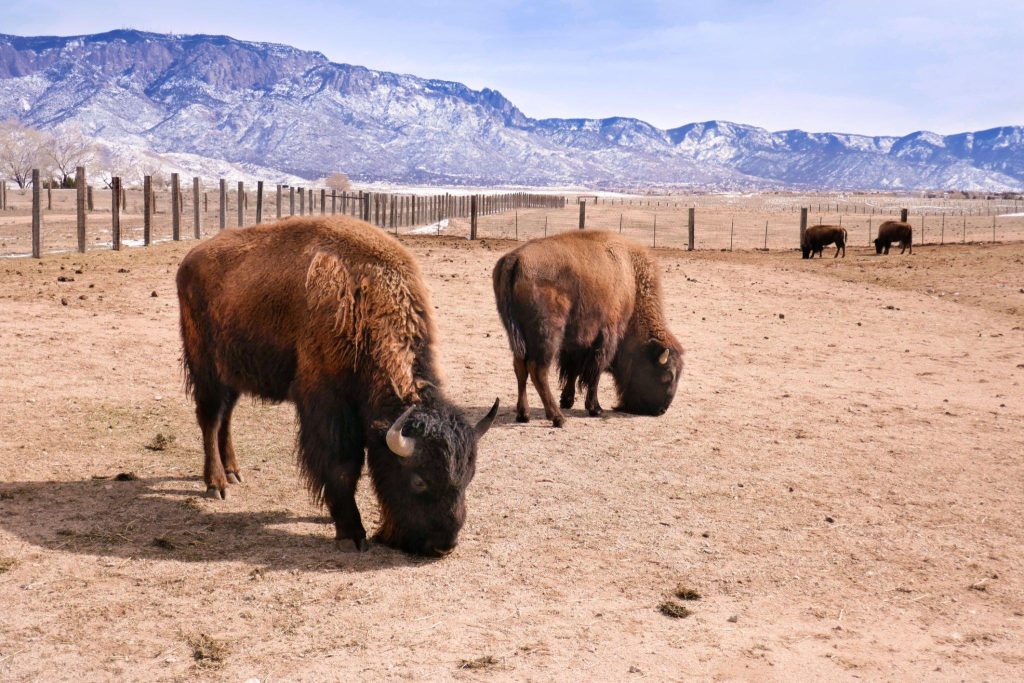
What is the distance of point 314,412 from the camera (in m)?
5.48

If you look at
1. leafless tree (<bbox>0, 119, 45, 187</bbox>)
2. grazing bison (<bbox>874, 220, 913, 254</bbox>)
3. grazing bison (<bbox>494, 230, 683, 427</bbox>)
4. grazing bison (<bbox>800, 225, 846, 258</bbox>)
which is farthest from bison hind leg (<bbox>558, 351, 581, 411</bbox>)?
leafless tree (<bbox>0, 119, 45, 187</bbox>)

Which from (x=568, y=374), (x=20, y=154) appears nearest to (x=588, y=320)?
(x=568, y=374)

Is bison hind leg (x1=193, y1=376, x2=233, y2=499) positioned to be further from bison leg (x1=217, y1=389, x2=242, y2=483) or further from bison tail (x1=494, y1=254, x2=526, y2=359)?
bison tail (x1=494, y1=254, x2=526, y2=359)

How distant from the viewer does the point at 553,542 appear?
18.8 feet

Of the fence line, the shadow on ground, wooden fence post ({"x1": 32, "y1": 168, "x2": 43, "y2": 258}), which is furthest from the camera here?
the fence line

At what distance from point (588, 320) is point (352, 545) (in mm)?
4363

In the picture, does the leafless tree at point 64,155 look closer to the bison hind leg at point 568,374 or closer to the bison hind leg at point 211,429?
the bison hind leg at point 568,374

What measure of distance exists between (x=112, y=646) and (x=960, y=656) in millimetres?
4204

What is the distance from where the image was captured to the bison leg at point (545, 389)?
28.8ft

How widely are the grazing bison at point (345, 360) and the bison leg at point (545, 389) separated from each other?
3.05 m

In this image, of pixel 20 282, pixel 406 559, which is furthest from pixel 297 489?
pixel 20 282

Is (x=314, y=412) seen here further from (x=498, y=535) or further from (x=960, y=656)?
(x=960, y=656)

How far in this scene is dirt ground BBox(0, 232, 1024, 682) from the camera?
14.0ft

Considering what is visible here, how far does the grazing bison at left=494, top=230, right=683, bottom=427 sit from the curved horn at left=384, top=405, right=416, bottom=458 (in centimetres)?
382
